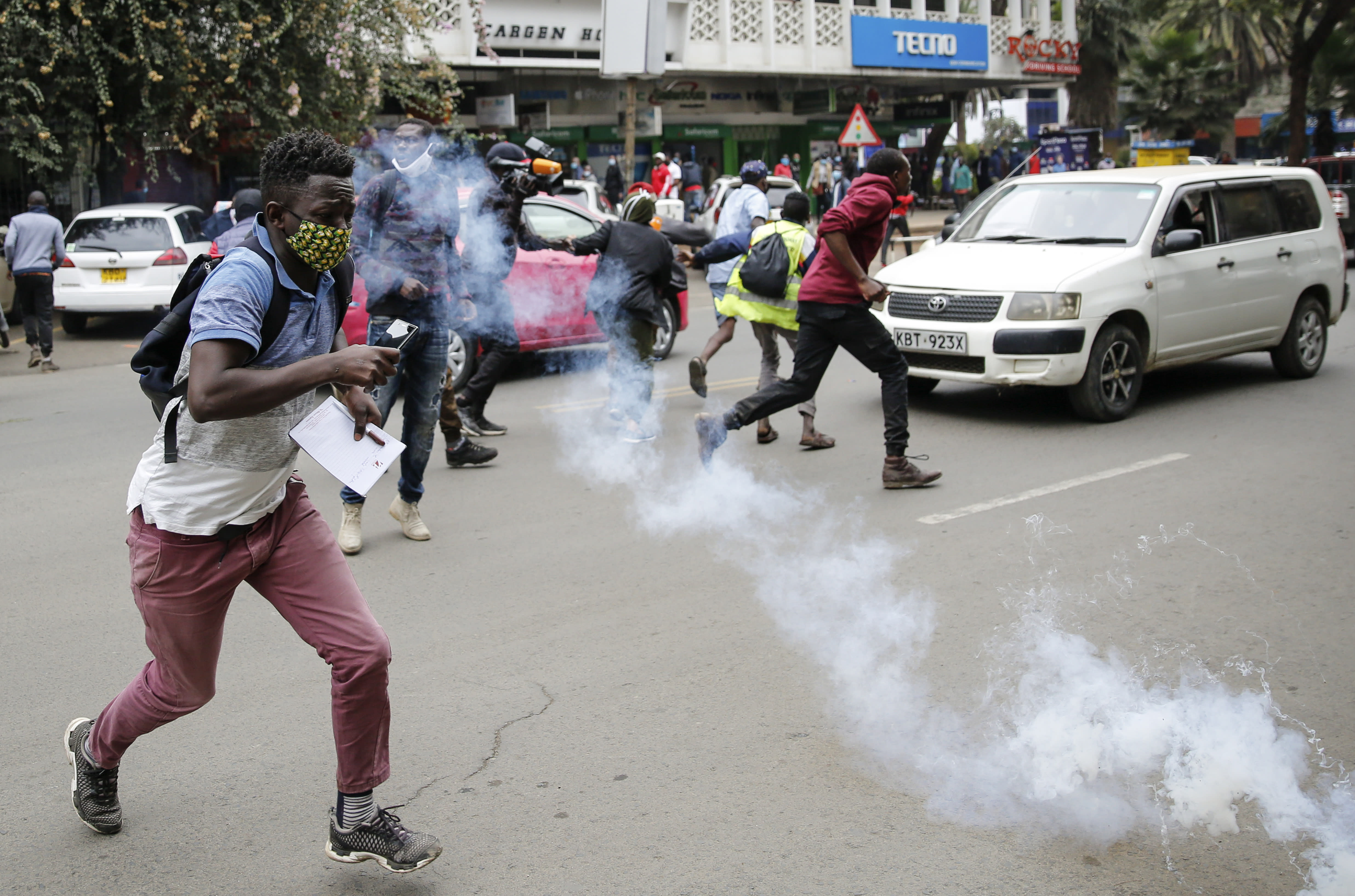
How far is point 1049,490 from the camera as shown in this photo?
259 inches

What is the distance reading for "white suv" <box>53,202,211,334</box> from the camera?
13586mm

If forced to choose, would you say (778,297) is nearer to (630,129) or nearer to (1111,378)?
(1111,378)

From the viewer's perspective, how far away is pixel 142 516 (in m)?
Answer: 2.87

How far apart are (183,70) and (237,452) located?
13.6m

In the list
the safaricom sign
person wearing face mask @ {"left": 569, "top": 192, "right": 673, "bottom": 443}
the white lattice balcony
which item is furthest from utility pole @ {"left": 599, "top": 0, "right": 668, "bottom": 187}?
the safaricom sign

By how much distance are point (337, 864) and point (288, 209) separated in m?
1.65

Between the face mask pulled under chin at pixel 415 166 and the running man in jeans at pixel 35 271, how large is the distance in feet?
26.6

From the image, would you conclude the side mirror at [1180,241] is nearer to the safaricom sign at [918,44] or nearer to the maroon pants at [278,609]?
the maroon pants at [278,609]

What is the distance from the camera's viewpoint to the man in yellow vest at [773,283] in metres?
7.53

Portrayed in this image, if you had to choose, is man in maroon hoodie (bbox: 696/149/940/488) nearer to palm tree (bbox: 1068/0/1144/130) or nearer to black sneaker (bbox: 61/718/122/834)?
black sneaker (bbox: 61/718/122/834)

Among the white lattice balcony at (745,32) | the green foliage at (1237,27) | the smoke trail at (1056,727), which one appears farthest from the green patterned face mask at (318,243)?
the green foliage at (1237,27)

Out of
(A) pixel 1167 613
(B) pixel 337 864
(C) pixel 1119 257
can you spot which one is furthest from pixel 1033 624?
(C) pixel 1119 257

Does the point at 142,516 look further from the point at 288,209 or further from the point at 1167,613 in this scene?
the point at 1167,613

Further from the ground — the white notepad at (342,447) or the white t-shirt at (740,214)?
the white t-shirt at (740,214)
